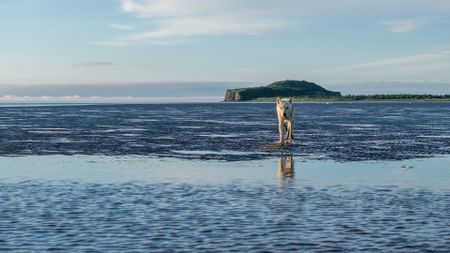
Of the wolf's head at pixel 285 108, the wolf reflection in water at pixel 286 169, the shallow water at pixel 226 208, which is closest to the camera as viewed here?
the shallow water at pixel 226 208

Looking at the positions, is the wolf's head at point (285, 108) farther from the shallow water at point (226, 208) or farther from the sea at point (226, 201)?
the shallow water at point (226, 208)

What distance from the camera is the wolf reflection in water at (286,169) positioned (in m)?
22.2

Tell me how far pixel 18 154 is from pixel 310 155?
13.6 meters

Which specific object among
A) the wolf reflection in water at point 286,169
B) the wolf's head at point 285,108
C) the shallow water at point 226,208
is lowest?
the wolf reflection in water at point 286,169

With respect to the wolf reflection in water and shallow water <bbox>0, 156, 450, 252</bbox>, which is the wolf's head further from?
shallow water <bbox>0, 156, 450, 252</bbox>

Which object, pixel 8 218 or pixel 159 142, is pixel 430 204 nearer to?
pixel 8 218

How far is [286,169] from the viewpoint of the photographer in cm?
2491

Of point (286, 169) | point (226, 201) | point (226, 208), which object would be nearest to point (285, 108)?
point (286, 169)

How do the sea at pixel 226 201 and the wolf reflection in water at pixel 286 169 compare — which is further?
the wolf reflection in water at pixel 286 169

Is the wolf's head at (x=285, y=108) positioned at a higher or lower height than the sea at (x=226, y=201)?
higher

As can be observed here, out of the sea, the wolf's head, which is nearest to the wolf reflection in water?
the sea

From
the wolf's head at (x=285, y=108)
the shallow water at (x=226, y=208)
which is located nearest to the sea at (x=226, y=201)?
the shallow water at (x=226, y=208)

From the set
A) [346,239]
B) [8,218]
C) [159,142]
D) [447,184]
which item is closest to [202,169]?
[447,184]

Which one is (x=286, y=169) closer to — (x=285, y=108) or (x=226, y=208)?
(x=226, y=208)
